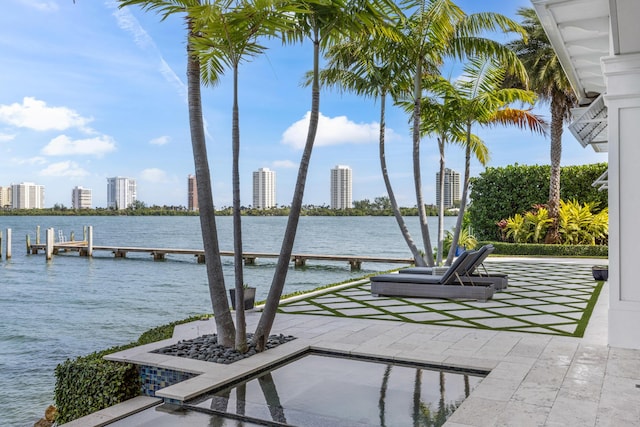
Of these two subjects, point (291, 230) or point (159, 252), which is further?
point (159, 252)

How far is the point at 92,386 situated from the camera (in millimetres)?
4508

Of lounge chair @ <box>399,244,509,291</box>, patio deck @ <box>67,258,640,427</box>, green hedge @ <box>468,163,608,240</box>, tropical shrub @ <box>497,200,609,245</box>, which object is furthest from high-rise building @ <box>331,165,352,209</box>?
patio deck @ <box>67,258,640,427</box>

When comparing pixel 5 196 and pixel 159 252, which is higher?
pixel 5 196

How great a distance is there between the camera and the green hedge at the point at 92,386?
4438 millimetres

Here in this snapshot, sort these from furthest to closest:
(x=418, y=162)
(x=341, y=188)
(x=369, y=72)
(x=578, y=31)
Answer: (x=341, y=188) < (x=369, y=72) < (x=418, y=162) < (x=578, y=31)

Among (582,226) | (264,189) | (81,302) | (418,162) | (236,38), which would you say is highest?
(264,189)

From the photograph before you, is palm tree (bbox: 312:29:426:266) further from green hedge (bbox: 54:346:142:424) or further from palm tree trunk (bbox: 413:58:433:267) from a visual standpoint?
green hedge (bbox: 54:346:142:424)

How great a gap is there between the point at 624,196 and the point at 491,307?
117 inches

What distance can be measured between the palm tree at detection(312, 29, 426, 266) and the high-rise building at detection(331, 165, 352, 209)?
Result: 39.5 m

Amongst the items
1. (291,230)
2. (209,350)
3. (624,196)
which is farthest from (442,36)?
(209,350)

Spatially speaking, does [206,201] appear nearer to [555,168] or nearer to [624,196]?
[624,196]

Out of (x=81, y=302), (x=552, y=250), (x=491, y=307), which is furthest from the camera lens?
(x=81, y=302)

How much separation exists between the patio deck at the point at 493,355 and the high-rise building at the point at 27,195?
63.0 meters

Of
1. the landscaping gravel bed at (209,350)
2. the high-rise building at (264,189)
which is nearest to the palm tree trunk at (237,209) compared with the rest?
the landscaping gravel bed at (209,350)
